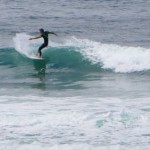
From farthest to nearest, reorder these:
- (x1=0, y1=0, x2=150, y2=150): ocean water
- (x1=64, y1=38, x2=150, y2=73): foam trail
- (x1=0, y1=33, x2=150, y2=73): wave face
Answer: (x1=0, y1=33, x2=150, y2=73): wave face → (x1=64, y1=38, x2=150, y2=73): foam trail → (x1=0, y1=0, x2=150, y2=150): ocean water

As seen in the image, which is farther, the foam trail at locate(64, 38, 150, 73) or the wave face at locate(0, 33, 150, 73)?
the wave face at locate(0, 33, 150, 73)

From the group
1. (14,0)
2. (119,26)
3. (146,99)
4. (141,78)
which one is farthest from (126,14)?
(146,99)

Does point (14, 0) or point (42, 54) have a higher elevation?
point (14, 0)

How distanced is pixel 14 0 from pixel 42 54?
18.9 m

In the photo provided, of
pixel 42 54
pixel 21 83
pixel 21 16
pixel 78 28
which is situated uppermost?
pixel 21 16

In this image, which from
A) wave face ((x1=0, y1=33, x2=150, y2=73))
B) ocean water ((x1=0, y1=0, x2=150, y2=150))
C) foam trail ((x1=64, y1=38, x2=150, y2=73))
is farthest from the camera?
wave face ((x1=0, y1=33, x2=150, y2=73))

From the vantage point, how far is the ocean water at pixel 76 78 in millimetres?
17938

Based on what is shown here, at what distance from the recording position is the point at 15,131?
18.2 m

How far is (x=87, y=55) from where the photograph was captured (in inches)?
1161

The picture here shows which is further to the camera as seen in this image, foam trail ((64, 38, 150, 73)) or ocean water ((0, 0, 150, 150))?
foam trail ((64, 38, 150, 73))

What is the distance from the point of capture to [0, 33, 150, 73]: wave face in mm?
27797

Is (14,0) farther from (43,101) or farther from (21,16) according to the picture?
(43,101)

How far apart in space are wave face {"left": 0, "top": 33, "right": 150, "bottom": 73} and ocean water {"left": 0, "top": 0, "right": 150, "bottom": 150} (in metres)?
0.04

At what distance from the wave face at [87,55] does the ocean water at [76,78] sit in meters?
0.04
